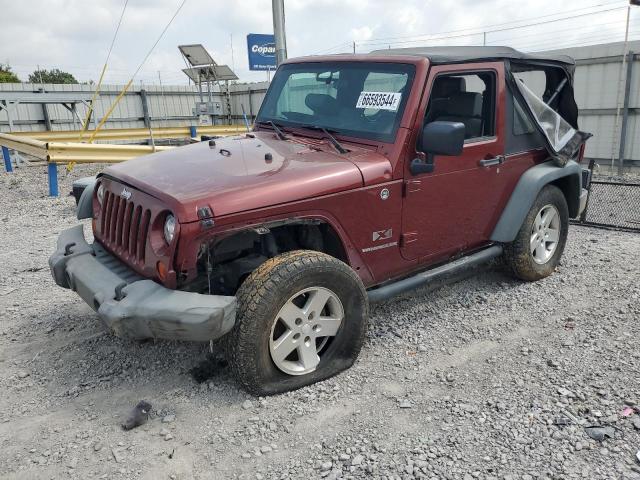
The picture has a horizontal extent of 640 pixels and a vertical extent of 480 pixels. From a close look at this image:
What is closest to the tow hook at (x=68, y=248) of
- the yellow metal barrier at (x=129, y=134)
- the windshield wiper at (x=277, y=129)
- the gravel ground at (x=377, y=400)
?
the gravel ground at (x=377, y=400)

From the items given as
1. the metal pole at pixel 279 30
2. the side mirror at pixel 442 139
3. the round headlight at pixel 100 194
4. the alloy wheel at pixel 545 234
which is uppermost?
the metal pole at pixel 279 30

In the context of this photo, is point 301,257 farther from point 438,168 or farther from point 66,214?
point 66,214

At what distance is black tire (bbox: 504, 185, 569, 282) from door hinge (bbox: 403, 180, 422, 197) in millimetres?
1408

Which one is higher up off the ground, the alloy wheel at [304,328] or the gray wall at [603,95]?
the gray wall at [603,95]

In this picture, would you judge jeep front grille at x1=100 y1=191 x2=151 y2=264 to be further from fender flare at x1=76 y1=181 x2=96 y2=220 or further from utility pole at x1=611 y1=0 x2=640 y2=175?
utility pole at x1=611 y1=0 x2=640 y2=175

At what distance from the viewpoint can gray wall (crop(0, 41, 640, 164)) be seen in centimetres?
969

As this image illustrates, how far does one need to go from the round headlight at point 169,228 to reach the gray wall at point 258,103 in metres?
3.06

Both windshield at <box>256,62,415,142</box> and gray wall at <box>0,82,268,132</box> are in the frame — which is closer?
windshield at <box>256,62,415,142</box>

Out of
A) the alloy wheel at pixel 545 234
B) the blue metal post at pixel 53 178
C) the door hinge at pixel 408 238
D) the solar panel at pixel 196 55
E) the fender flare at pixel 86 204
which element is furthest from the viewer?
the solar panel at pixel 196 55

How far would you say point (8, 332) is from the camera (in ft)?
13.6

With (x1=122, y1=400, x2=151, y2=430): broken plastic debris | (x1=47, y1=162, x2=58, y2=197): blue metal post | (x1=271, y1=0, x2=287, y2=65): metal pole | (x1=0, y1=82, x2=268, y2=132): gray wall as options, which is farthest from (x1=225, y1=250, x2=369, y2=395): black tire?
(x1=0, y1=82, x2=268, y2=132): gray wall

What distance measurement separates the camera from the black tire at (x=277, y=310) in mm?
3000

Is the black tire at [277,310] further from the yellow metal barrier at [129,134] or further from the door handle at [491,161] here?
the yellow metal barrier at [129,134]

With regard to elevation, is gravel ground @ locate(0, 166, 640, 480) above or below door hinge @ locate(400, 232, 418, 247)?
below
